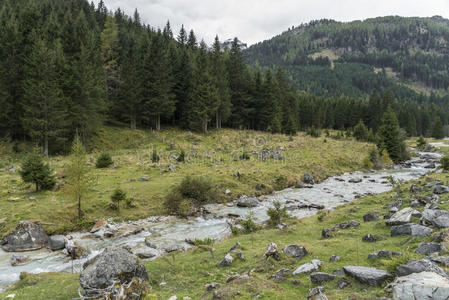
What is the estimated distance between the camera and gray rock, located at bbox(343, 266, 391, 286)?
864 cm

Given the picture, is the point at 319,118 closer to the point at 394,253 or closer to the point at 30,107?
the point at 30,107

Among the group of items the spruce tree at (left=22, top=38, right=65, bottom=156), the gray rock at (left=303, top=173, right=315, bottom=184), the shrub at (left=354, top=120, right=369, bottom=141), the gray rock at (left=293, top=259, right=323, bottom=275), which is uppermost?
the spruce tree at (left=22, top=38, right=65, bottom=156)

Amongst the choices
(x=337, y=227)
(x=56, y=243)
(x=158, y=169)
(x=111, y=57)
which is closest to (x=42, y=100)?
(x=158, y=169)

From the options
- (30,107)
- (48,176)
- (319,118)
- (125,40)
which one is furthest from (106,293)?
(319,118)

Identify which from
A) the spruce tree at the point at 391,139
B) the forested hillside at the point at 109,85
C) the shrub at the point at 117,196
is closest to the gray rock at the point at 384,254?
the shrub at the point at 117,196

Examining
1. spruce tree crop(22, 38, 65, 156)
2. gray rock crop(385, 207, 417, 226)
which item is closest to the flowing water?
gray rock crop(385, 207, 417, 226)

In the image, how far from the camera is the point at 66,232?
67.2ft

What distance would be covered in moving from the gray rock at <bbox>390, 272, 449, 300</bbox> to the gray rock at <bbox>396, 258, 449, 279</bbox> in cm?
45

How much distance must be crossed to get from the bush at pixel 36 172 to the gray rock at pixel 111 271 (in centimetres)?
1842

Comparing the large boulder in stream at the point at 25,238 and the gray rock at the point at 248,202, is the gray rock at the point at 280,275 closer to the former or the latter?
the large boulder in stream at the point at 25,238

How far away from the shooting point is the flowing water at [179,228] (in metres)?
15.7

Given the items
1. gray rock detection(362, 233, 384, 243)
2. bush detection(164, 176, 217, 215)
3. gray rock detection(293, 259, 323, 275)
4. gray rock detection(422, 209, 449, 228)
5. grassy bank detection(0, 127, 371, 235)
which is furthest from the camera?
bush detection(164, 176, 217, 215)

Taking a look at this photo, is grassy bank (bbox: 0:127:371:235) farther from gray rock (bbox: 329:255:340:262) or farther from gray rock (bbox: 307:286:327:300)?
gray rock (bbox: 307:286:327:300)

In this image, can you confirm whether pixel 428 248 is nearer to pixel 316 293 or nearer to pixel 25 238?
pixel 316 293
